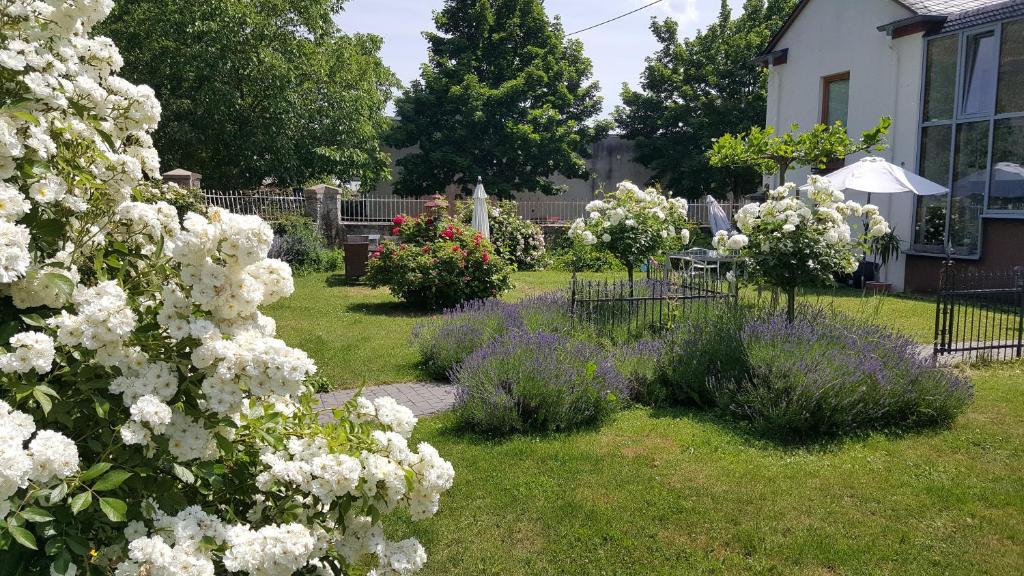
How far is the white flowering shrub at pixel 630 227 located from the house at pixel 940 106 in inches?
274

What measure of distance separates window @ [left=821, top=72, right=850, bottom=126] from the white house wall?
0.13 metres

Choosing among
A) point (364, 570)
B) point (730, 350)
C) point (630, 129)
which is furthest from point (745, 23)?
point (364, 570)

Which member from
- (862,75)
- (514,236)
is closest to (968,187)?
(862,75)

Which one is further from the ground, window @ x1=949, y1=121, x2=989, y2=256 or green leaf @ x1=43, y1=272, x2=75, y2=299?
window @ x1=949, y1=121, x2=989, y2=256

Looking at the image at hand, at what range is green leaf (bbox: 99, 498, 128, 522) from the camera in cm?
191

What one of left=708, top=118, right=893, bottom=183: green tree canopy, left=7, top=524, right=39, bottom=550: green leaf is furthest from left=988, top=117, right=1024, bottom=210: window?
left=7, top=524, right=39, bottom=550: green leaf

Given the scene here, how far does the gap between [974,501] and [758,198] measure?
14.7 metres

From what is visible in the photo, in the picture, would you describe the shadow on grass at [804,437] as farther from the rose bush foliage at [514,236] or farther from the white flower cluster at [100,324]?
the rose bush foliage at [514,236]

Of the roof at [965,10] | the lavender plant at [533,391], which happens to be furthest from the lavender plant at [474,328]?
the roof at [965,10]

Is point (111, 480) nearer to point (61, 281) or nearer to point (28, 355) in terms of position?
point (28, 355)

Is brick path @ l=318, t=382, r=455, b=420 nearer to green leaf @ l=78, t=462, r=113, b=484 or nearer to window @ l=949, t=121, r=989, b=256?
green leaf @ l=78, t=462, r=113, b=484

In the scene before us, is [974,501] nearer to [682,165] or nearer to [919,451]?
[919,451]

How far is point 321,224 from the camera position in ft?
63.6

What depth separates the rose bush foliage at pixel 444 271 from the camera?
37.4ft
